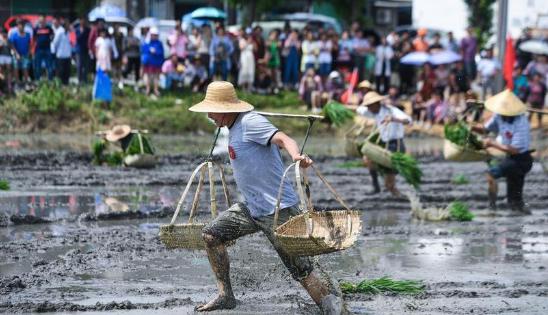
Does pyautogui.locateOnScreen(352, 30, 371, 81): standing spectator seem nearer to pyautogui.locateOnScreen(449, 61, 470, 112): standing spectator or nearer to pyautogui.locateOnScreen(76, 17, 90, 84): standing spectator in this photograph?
pyautogui.locateOnScreen(449, 61, 470, 112): standing spectator

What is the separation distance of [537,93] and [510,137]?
1305cm

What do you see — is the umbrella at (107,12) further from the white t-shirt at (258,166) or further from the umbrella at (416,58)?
the white t-shirt at (258,166)

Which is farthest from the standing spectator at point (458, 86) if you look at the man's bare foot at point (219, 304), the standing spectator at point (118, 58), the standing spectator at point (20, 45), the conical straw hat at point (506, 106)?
the man's bare foot at point (219, 304)

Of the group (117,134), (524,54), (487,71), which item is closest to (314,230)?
(117,134)

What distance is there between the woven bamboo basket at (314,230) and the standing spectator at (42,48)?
58.3ft

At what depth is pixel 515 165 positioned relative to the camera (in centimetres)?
1466

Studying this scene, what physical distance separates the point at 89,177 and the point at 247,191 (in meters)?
9.54

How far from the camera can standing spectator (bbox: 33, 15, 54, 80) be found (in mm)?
25109

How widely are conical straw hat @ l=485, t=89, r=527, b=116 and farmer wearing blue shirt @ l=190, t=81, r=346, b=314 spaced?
6485mm

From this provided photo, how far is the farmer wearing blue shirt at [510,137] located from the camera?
47.1 ft

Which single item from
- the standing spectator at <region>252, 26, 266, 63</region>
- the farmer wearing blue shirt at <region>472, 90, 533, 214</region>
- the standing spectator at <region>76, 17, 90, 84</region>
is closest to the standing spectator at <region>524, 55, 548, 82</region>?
the standing spectator at <region>252, 26, 266, 63</region>

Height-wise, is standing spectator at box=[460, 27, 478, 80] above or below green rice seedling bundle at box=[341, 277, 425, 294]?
above

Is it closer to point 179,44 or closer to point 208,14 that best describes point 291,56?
point 179,44

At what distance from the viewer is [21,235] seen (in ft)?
40.3
